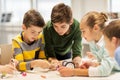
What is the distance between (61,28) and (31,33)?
207 mm

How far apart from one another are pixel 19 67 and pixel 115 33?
64cm

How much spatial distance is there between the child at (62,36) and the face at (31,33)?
0.36ft

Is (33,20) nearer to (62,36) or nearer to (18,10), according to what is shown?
(62,36)

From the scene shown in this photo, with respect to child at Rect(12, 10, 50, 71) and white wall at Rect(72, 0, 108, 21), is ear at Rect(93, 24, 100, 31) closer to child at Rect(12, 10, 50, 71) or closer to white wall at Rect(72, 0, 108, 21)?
child at Rect(12, 10, 50, 71)

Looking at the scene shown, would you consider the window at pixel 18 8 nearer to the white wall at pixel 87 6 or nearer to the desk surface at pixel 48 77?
the white wall at pixel 87 6

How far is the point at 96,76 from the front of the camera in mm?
1201

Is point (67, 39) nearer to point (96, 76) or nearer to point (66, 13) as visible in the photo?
point (66, 13)

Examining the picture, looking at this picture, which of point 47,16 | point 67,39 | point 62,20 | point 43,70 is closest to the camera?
point 43,70

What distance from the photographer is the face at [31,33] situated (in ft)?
5.23

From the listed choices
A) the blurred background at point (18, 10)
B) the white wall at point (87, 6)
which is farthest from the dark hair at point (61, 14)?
the blurred background at point (18, 10)

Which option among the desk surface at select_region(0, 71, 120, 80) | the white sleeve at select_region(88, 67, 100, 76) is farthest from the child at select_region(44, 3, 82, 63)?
the white sleeve at select_region(88, 67, 100, 76)

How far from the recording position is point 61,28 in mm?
1610

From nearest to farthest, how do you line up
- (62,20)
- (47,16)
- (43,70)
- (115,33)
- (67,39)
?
1. (115,33)
2. (43,70)
3. (62,20)
4. (67,39)
5. (47,16)

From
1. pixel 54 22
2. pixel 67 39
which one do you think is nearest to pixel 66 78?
pixel 54 22
